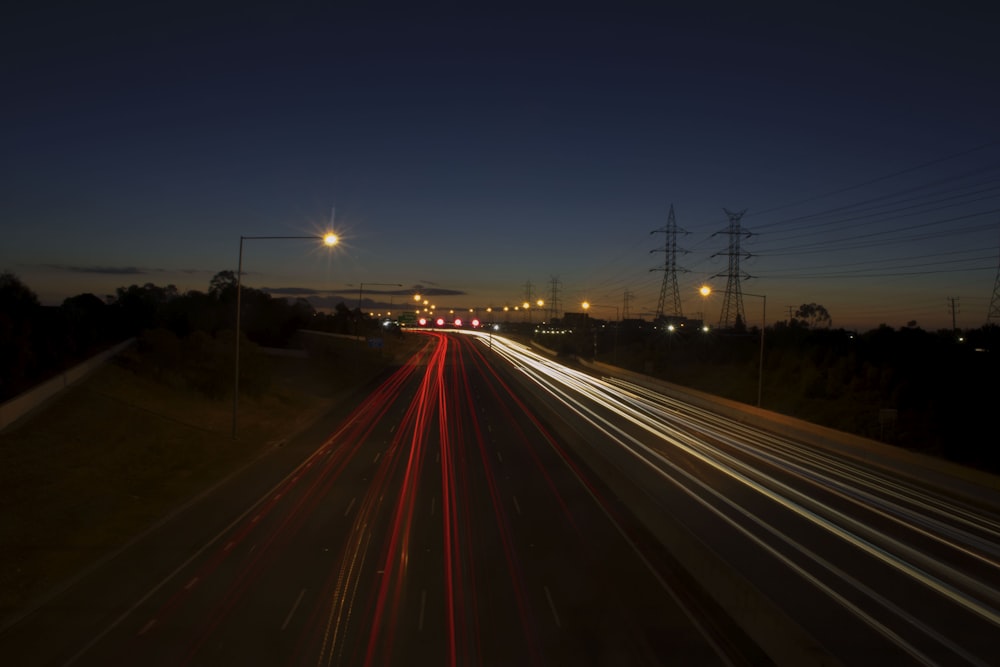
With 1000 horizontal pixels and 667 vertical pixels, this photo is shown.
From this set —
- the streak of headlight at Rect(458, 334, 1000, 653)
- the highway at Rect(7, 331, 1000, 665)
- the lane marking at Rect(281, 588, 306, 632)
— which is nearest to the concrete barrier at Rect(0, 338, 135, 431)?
the highway at Rect(7, 331, 1000, 665)

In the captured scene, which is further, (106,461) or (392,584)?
(106,461)

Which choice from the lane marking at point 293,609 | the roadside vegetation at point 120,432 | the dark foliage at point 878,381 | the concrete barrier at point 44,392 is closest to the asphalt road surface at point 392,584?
the lane marking at point 293,609

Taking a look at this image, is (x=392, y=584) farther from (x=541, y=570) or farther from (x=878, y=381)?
(x=878, y=381)

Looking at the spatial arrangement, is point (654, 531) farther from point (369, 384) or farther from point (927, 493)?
point (369, 384)

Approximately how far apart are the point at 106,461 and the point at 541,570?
55.1ft

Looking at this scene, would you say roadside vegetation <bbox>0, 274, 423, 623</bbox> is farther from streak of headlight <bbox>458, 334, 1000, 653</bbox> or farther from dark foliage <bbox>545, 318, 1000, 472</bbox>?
dark foliage <bbox>545, 318, 1000, 472</bbox>

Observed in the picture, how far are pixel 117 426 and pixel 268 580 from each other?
17822mm

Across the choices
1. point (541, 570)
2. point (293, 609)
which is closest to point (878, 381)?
point (541, 570)

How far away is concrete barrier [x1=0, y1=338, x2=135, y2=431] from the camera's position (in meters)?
24.3

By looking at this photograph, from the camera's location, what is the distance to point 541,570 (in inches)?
564

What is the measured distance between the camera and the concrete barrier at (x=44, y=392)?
24.3 meters

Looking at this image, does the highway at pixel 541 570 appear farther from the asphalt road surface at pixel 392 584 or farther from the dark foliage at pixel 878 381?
the dark foliage at pixel 878 381

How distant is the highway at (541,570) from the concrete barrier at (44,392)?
838cm

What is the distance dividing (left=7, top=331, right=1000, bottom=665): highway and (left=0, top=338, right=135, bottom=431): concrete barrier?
838 cm
